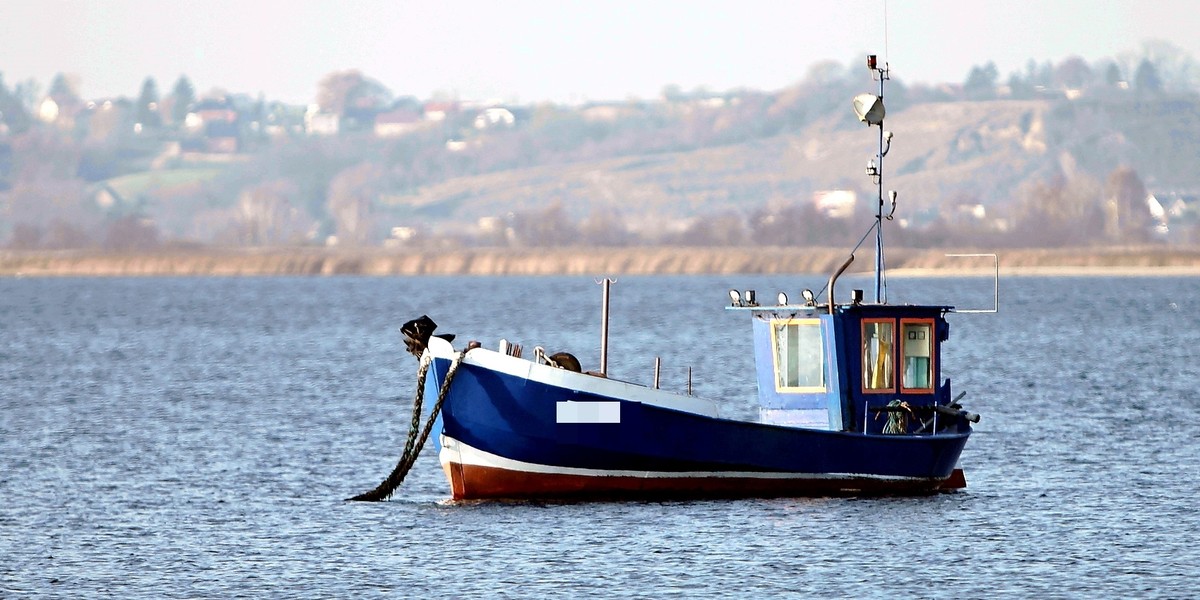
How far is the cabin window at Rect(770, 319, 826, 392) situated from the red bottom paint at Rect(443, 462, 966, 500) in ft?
5.14

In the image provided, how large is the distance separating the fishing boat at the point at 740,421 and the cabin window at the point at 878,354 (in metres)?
0.02

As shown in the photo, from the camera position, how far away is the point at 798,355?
97.2 feet

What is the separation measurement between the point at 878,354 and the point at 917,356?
2.33 ft

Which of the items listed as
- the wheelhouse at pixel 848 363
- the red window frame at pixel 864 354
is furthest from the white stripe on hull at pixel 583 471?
the red window frame at pixel 864 354

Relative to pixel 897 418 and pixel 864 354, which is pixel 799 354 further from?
pixel 897 418

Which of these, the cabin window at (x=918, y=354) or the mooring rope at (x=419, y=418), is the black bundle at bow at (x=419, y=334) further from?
the cabin window at (x=918, y=354)

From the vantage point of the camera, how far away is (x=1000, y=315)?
116m

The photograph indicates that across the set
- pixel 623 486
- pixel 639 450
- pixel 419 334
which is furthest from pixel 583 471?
pixel 419 334

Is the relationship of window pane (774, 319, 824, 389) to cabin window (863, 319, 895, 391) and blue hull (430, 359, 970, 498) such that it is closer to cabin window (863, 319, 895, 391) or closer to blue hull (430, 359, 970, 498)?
cabin window (863, 319, 895, 391)

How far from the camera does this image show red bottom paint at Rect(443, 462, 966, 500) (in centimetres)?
2833

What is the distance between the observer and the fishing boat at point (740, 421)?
27438 millimetres

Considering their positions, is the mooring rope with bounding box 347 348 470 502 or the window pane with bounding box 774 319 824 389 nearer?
the mooring rope with bounding box 347 348 470 502

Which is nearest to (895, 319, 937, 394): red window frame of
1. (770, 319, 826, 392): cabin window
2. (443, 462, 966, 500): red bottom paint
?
(770, 319, 826, 392): cabin window

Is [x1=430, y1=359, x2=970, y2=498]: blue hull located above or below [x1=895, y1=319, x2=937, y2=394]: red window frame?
below
